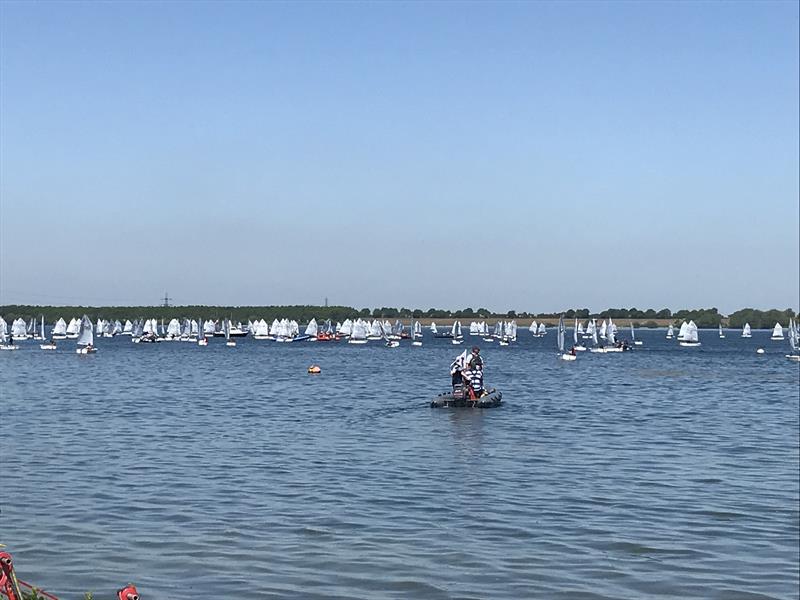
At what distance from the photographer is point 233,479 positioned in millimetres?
37156

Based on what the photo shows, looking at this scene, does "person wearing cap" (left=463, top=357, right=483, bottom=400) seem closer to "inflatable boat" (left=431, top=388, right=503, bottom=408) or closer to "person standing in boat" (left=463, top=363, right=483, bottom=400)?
"person standing in boat" (left=463, top=363, right=483, bottom=400)

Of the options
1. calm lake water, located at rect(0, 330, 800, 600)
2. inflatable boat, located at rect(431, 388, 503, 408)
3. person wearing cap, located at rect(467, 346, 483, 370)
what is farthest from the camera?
inflatable boat, located at rect(431, 388, 503, 408)

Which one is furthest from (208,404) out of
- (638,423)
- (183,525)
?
(183,525)

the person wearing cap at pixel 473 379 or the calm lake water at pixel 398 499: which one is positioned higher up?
the person wearing cap at pixel 473 379

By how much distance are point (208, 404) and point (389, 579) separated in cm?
5025

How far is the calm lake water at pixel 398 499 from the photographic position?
2427 cm

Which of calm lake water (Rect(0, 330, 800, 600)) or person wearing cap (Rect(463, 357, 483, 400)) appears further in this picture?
person wearing cap (Rect(463, 357, 483, 400))

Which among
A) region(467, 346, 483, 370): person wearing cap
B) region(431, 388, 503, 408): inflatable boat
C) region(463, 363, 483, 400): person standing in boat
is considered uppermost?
region(467, 346, 483, 370): person wearing cap

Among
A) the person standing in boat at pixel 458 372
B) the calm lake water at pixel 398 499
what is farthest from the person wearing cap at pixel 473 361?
the calm lake water at pixel 398 499

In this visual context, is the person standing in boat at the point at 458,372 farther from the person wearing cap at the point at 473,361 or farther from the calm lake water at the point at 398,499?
the calm lake water at the point at 398,499

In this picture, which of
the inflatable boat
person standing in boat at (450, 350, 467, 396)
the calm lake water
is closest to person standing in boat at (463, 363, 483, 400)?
the inflatable boat

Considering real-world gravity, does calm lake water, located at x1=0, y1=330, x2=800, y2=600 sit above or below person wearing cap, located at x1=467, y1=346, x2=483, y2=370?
below

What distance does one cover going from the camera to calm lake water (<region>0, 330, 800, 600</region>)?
24.3 meters

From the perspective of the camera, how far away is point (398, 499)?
3362 cm
